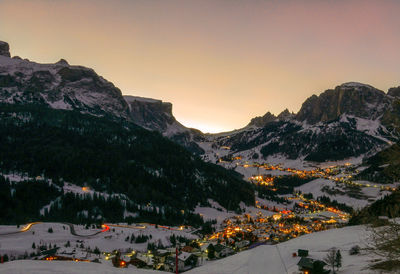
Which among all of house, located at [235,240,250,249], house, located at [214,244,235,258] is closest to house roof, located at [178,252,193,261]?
house, located at [214,244,235,258]

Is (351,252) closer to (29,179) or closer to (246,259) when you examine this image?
(246,259)

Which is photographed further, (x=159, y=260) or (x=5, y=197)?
(x=5, y=197)

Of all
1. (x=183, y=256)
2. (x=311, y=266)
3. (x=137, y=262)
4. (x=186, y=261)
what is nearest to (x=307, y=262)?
(x=311, y=266)

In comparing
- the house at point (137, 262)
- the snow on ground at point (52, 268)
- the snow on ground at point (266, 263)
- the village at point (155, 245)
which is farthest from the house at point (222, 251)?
the snow on ground at point (52, 268)

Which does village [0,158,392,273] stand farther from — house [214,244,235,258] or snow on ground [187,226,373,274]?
snow on ground [187,226,373,274]

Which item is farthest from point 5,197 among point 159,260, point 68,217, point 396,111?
point 396,111

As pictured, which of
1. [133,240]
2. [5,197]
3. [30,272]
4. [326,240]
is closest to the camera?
[30,272]
